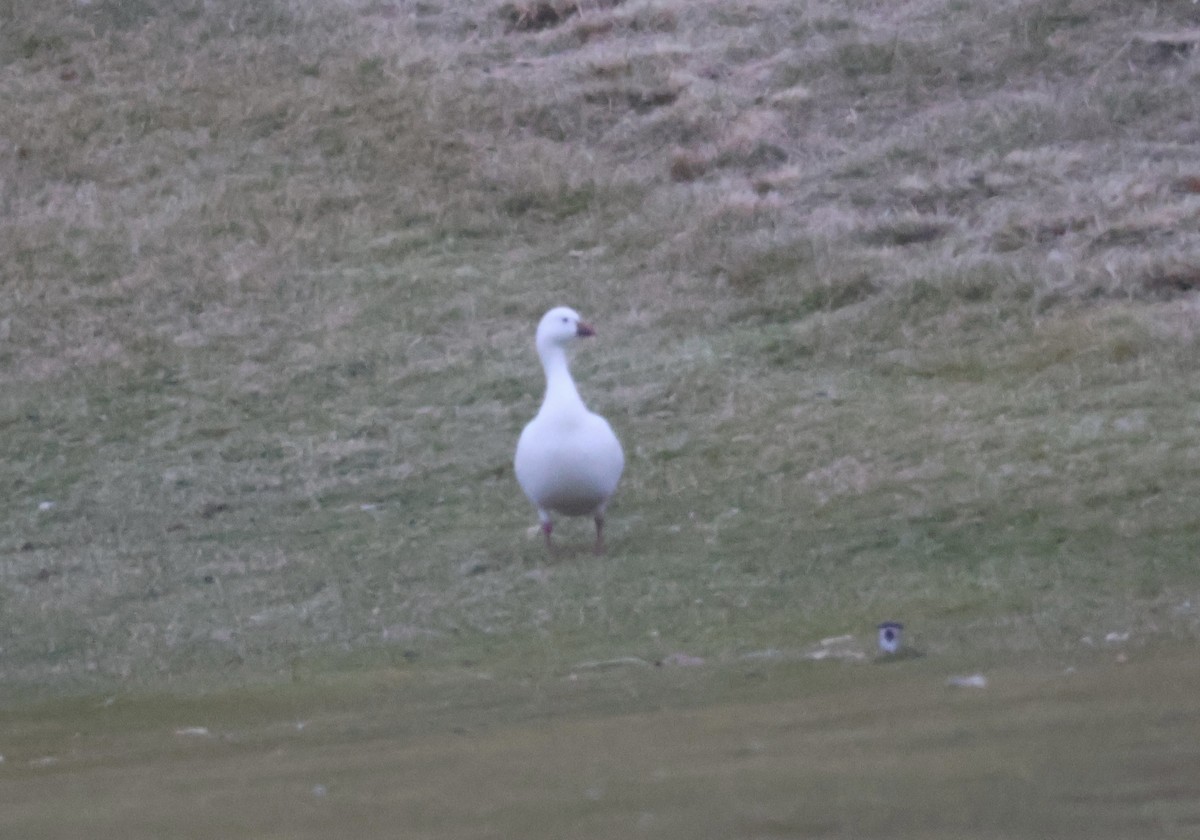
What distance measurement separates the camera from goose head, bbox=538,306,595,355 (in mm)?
10875

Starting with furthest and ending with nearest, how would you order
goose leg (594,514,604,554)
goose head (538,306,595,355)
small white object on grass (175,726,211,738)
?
goose head (538,306,595,355) < goose leg (594,514,604,554) < small white object on grass (175,726,211,738)

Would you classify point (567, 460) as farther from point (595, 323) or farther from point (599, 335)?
point (595, 323)

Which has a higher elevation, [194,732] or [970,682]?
[970,682]

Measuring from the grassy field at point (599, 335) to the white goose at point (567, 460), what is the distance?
294 millimetres

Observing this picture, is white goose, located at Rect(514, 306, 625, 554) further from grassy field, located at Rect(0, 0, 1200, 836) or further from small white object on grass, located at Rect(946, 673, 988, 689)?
small white object on grass, located at Rect(946, 673, 988, 689)

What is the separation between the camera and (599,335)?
49.0 ft

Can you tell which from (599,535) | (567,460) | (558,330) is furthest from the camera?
(558,330)

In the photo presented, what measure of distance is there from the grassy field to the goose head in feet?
3.05

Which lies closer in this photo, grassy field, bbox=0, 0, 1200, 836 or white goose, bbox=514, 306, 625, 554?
grassy field, bbox=0, 0, 1200, 836

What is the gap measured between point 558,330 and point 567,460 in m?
1.34

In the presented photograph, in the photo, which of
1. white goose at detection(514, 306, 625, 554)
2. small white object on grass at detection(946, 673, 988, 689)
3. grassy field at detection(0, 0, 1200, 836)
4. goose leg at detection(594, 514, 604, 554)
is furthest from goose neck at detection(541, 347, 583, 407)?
small white object on grass at detection(946, 673, 988, 689)

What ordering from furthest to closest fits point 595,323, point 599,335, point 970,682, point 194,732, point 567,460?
point 595,323 < point 599,335 < point 567,460 < point 194,732 < point 970,682

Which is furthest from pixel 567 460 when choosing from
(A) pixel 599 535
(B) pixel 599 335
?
(B) pixel 599 335

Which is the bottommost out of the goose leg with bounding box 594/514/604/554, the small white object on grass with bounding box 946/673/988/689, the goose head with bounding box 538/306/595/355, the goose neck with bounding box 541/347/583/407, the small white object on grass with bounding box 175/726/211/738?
the goose leg with bounding box 594/514/604/554
